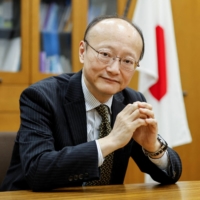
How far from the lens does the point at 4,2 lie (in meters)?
3.66

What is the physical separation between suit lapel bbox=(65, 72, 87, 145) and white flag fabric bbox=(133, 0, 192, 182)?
1.94m

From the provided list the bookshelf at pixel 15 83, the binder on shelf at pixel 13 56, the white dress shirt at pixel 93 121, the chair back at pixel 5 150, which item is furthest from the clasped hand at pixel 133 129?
the binder on shelf at pixel 13 56

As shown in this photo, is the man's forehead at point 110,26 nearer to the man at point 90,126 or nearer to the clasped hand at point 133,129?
the man at point 90,126

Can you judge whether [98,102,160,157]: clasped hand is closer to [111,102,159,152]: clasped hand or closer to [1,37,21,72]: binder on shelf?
[111,102,159,152]: clasped hand

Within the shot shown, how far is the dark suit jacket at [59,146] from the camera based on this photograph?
151 centimetres

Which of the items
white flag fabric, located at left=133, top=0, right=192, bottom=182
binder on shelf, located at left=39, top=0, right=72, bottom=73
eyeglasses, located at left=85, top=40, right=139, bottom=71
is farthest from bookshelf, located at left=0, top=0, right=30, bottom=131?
eyeglasses, located at left=85, top=40, right=139, bottom=71

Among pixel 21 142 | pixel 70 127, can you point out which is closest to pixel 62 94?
pixel 70 127

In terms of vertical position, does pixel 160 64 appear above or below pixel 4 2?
below

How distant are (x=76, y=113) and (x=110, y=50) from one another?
29 cm

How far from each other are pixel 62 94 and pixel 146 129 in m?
0.38

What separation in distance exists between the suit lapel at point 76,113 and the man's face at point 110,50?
8 cm

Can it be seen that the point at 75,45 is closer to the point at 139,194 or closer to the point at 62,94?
the point at 62,94

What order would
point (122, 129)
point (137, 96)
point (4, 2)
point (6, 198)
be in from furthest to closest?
point (4, 2), point (137, 96), point (122, 129), point (6, 198)

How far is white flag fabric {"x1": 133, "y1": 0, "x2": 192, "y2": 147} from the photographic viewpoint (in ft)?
12.3
